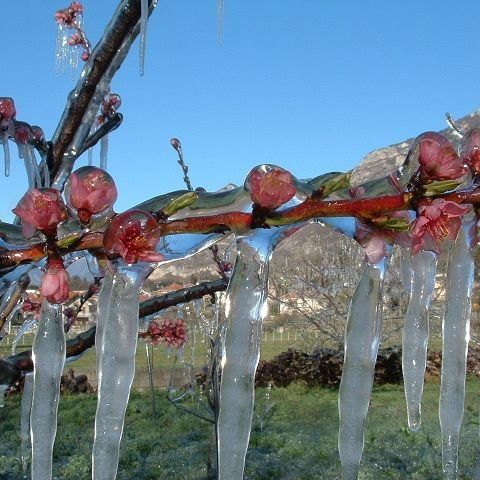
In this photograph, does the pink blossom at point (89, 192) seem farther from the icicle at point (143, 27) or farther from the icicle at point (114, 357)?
the icicle at point (143, 27)

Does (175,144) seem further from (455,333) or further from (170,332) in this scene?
(455,333)

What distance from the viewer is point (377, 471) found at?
592cm

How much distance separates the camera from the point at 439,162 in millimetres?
821

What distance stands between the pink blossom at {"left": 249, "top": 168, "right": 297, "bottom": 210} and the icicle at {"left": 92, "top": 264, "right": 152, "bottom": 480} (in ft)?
0.75

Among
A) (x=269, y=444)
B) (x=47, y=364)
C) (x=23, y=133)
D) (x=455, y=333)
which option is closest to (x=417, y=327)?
(x=455, y=333)

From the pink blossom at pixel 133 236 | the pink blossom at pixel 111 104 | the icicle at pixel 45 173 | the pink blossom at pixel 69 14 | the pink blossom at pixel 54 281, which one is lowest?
the pink blossom at pixel 54 281

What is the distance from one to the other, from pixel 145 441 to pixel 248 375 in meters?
6.83

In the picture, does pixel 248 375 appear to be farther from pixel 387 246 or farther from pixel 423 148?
pixel 423 148

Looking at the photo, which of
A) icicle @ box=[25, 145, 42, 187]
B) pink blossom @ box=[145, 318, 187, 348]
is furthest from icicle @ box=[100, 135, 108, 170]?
pink blossom @ box=[145, 318, 187, 348]

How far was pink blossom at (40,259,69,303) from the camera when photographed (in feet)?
2.86

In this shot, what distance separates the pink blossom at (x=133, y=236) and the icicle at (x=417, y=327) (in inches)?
19.3

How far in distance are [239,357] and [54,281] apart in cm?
31

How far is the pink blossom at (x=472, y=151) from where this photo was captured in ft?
3.00

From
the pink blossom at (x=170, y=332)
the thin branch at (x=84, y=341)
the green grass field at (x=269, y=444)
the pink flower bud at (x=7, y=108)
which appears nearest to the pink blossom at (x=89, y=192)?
the thin branch at (x=84, y=341)
